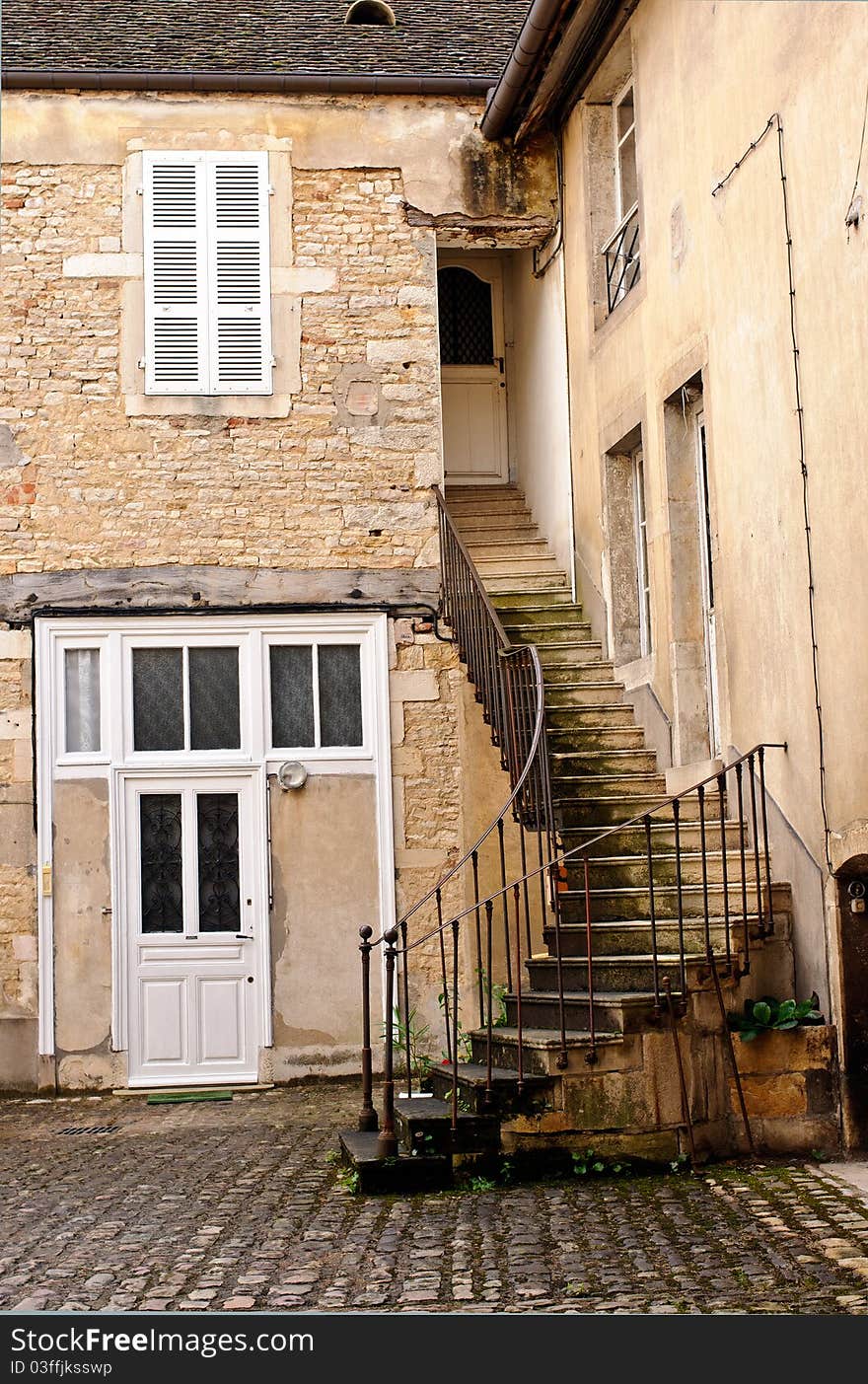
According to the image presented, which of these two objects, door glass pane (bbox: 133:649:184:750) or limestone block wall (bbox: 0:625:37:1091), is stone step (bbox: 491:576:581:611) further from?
limestone block wall (bbox: 0:625:37:1091)

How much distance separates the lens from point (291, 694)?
10.5 metres

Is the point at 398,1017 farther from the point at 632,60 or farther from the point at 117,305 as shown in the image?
the point at 632,60

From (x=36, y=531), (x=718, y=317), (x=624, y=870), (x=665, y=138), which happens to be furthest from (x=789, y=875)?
(x=36, y=531)

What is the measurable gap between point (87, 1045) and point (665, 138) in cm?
639

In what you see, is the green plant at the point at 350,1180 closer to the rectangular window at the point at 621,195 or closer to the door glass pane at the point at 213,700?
the door glass pane at the point at 213,700

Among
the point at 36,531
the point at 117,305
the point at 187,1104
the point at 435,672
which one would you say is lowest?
the point at 187,1104

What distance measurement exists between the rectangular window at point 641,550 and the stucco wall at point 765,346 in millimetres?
339

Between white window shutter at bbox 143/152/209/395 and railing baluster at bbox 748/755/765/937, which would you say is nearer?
railing baluster at bbox 748/755/765/937

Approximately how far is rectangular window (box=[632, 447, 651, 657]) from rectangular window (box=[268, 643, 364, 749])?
1.99 m

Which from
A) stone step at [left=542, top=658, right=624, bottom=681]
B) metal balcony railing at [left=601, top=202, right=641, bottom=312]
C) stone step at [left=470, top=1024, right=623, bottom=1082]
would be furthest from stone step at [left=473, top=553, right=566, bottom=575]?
stone step at [left=470, top=1024, right=623, bottom=1082]

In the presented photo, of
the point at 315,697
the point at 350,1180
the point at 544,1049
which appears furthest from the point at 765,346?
the point at 315,697

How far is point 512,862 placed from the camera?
10312mm

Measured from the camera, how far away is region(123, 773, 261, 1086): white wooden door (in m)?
10.1

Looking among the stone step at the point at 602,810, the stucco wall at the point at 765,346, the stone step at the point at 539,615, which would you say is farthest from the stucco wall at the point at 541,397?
the stone step at the point at 602,810
